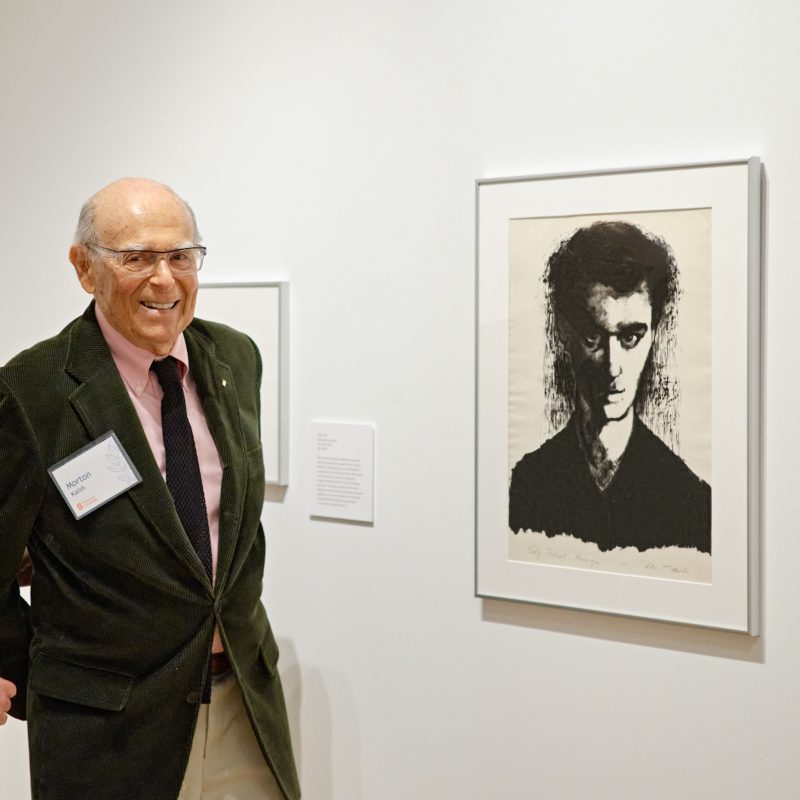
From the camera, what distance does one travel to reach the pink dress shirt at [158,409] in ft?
5.81

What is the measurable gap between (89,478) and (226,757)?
2.02 ft

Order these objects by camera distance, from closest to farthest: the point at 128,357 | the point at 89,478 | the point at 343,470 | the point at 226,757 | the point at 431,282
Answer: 1. the point at 89,478
2. the point at 128,357
3. the point at 226,757
4. the point at 431,282
5. the point at 343,470

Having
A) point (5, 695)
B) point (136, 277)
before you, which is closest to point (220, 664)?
point (5, 695)

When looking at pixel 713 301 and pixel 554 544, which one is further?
pixel 554 544

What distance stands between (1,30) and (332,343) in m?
1.42

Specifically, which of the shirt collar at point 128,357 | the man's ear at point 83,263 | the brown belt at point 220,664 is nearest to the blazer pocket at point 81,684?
the brown belt at point 220,664

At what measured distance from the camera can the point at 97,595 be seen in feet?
5.57

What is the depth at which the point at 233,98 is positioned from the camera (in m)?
2.38

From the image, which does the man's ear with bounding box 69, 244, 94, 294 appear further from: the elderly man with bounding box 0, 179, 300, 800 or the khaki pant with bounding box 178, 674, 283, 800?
the khaki pant with bounding box 178, 674, 283, 800

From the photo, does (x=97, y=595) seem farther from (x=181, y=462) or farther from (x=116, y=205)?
(x=116, y=205)

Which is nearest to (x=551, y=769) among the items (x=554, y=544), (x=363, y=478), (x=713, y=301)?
(x=554, y=544)

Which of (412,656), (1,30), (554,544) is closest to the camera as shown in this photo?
(554,544)

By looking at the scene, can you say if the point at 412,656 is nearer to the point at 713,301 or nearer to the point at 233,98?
the point at 713,301

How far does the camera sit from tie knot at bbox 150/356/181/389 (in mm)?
1795
